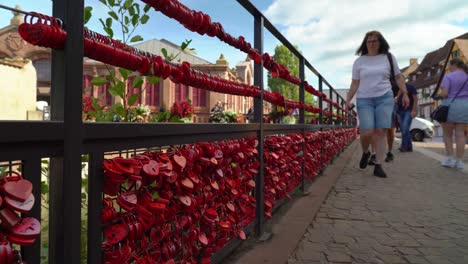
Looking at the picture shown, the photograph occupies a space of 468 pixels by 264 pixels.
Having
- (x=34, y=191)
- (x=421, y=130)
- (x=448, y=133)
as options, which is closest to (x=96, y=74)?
(x=34, y=191)

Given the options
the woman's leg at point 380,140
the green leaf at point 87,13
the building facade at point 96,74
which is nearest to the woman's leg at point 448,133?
the woman's leg at point 380,140

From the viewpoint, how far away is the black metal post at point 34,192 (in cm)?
101

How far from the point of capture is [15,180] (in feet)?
3.18

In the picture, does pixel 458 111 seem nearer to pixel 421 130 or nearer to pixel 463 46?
pixel 421 130

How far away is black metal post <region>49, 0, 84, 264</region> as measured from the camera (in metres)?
1.11

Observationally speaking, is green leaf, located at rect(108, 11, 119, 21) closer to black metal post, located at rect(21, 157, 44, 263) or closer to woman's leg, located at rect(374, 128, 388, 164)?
black metal post, located at rect(21, 157, 44, 263)

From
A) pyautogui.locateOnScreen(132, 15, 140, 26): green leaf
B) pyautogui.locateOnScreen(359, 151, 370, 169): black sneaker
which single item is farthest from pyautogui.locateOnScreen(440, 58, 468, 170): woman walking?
pyautogui.locateOnScreen(132, 15, 140, 26): green leaf

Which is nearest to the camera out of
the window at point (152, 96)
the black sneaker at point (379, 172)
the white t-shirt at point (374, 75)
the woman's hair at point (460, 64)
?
the window at point (152, 96)

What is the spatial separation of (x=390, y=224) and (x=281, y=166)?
3.47 ft

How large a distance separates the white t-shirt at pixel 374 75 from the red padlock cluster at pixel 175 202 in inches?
147

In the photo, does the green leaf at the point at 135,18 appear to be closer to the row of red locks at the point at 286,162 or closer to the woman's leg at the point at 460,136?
the row of red locks at the point at 286,162

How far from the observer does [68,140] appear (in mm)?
1098

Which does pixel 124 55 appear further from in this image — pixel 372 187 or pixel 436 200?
pixel 372 187

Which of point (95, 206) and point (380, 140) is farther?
point (380, 140)
